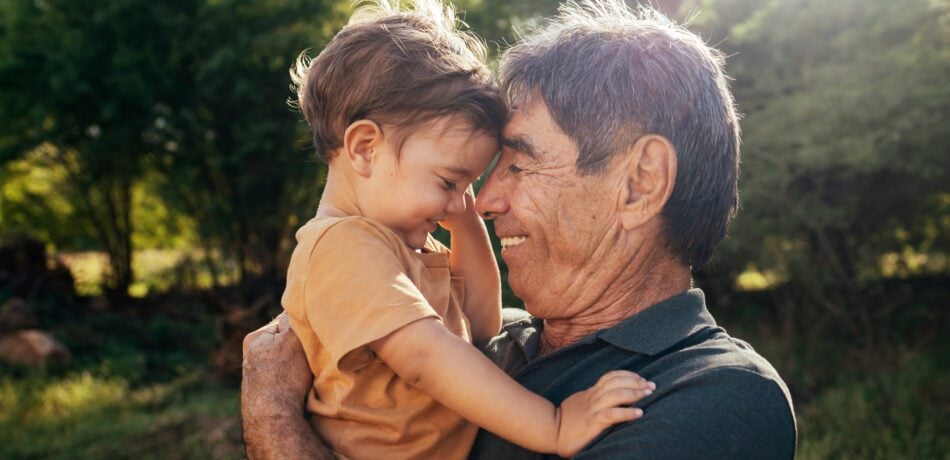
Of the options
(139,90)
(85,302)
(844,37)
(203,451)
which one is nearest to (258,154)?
(139,90)

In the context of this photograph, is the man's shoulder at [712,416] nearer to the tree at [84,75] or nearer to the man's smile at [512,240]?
the man's smile at [512,240]

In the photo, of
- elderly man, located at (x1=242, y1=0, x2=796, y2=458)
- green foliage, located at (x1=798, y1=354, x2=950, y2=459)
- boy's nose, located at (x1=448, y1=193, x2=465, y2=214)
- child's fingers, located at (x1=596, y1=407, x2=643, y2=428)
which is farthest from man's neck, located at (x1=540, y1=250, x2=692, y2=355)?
green foliage, located at (x1=798, y1=354, x2=950, y2=459)

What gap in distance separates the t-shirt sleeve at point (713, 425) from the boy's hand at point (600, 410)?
0.08ft

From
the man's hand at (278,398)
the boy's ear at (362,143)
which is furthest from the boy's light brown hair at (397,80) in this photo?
the man's hand at (278,398)

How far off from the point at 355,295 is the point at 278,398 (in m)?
0.39

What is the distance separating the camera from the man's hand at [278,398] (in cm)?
209

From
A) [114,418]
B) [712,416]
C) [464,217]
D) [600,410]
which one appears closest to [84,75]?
[114,418]

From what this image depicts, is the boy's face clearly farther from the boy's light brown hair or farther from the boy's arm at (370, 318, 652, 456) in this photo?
the boy's arm at (370, 318, 652, 456)

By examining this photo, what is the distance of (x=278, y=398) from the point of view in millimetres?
2156

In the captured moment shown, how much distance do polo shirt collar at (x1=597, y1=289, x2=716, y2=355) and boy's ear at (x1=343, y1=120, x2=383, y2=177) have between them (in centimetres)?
66

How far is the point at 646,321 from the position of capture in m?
2.19

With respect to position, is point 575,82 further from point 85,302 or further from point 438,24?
point 85,302

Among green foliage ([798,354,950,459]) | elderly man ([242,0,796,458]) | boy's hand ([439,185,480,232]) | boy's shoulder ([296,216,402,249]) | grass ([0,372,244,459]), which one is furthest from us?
grass ([0,372,244,459])

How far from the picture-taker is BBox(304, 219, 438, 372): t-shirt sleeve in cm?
191
